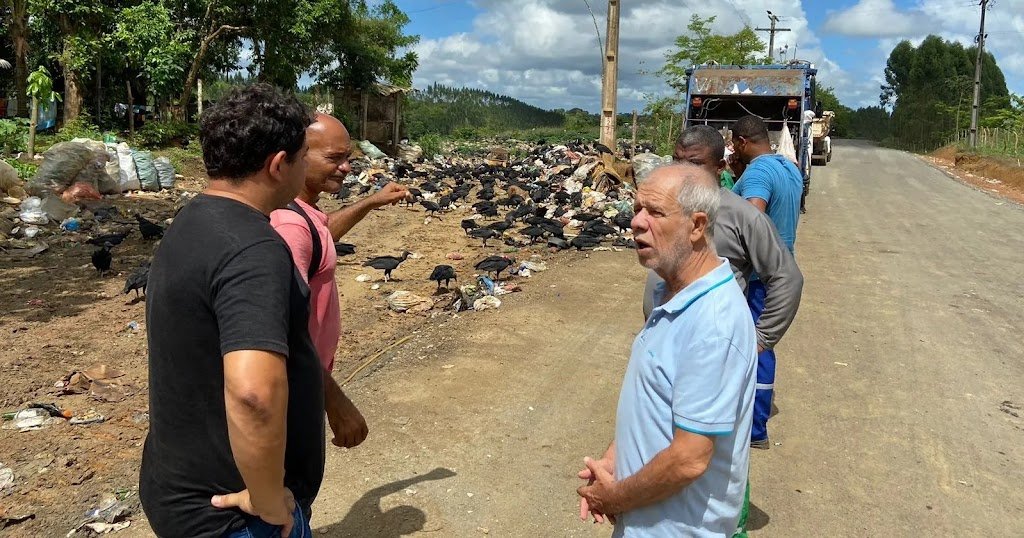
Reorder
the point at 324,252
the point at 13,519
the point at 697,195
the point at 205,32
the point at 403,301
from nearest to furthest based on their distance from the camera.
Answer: the point at 697,195, the point at 324,252, the point at 13,519, the point at 403,301, the point at 205,32

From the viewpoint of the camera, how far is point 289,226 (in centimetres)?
212

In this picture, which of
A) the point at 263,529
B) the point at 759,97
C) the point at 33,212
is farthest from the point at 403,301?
the point at 759,97

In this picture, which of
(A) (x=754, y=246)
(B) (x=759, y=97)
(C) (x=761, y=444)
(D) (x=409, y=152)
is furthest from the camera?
(D) (x=409, y=152)

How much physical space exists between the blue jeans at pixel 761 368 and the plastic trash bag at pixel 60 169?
1110cm

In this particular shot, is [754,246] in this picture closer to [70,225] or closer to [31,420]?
[31,420]

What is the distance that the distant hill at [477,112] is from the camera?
5286cm

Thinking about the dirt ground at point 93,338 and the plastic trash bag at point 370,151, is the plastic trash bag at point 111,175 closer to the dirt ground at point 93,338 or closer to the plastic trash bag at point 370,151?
the dirt ground at point 93,338

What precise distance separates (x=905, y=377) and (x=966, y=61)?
53.5 metres

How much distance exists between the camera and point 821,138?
69.4ft

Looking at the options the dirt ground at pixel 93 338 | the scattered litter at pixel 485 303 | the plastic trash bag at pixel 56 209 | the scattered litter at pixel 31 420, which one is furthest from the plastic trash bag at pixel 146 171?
the scattered litter at pixel 31 420

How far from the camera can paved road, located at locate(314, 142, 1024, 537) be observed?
355 cm

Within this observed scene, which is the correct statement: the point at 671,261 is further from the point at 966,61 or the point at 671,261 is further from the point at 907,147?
the point at 966,61

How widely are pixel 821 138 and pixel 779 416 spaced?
730 inches

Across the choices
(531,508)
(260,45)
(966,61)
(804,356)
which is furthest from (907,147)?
(531,508)
